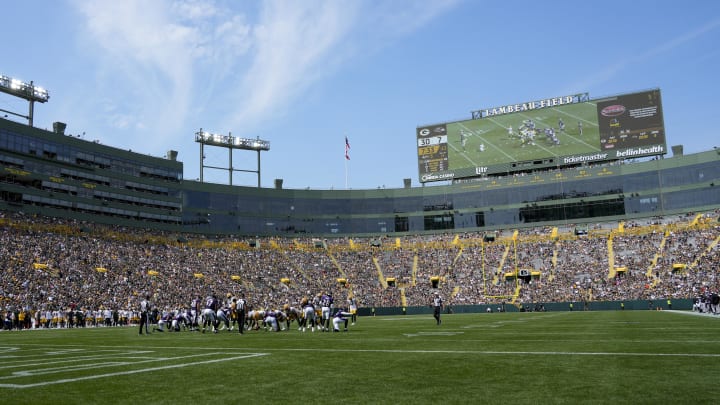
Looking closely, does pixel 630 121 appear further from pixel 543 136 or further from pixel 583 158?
pixel 543 136

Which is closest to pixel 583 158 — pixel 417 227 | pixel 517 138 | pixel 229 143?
pixel 517 138

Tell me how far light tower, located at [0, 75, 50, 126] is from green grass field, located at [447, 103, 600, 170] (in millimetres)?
54022

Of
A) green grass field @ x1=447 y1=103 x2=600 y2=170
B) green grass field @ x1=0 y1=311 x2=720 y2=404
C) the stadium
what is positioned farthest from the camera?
green grass field @ x1=447 y1=103 x2=600 y2=170

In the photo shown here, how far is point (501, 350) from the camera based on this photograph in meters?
14.3

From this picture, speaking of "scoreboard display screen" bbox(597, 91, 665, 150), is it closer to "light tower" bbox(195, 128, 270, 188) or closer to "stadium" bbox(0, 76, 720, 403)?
"stadium" bbox(0, 76, 720, 403)

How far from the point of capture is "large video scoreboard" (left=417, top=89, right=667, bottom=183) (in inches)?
2859

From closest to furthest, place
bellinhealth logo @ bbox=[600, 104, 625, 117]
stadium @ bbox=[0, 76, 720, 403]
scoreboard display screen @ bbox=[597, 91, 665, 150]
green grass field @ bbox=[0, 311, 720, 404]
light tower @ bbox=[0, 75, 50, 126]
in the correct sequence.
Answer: green grass field @ bbox=[0, 311, 720, 404], stadium @ bbox=[0, 76, 720, 403], light tower @ bbox=[0, 75, 50, 126], scoreboard display screen @ bbox=[597, 91, 665, 150], bellinhealth logo @ bbox=[600, 104, 625, 117]

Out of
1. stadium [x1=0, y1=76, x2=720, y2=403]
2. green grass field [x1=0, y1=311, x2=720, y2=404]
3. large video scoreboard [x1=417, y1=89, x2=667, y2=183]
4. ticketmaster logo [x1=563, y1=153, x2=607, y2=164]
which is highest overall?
large video scoreboard [x1=417, y1=89, x2=667, y2=183]

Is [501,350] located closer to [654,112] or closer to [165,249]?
[165,249]

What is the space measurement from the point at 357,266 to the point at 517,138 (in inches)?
1145

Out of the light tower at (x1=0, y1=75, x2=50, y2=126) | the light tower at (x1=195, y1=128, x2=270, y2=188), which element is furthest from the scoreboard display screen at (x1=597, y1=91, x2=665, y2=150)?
the light tower at (x1=0, y1=75, x2=50, y2=126)

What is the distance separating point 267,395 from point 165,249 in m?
65.8

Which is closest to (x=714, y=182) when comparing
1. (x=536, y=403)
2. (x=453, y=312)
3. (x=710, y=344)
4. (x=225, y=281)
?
(x=453, y=312)

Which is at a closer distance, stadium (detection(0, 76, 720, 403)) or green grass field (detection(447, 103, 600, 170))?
stadium (detection(0, 76, 720, 403))
